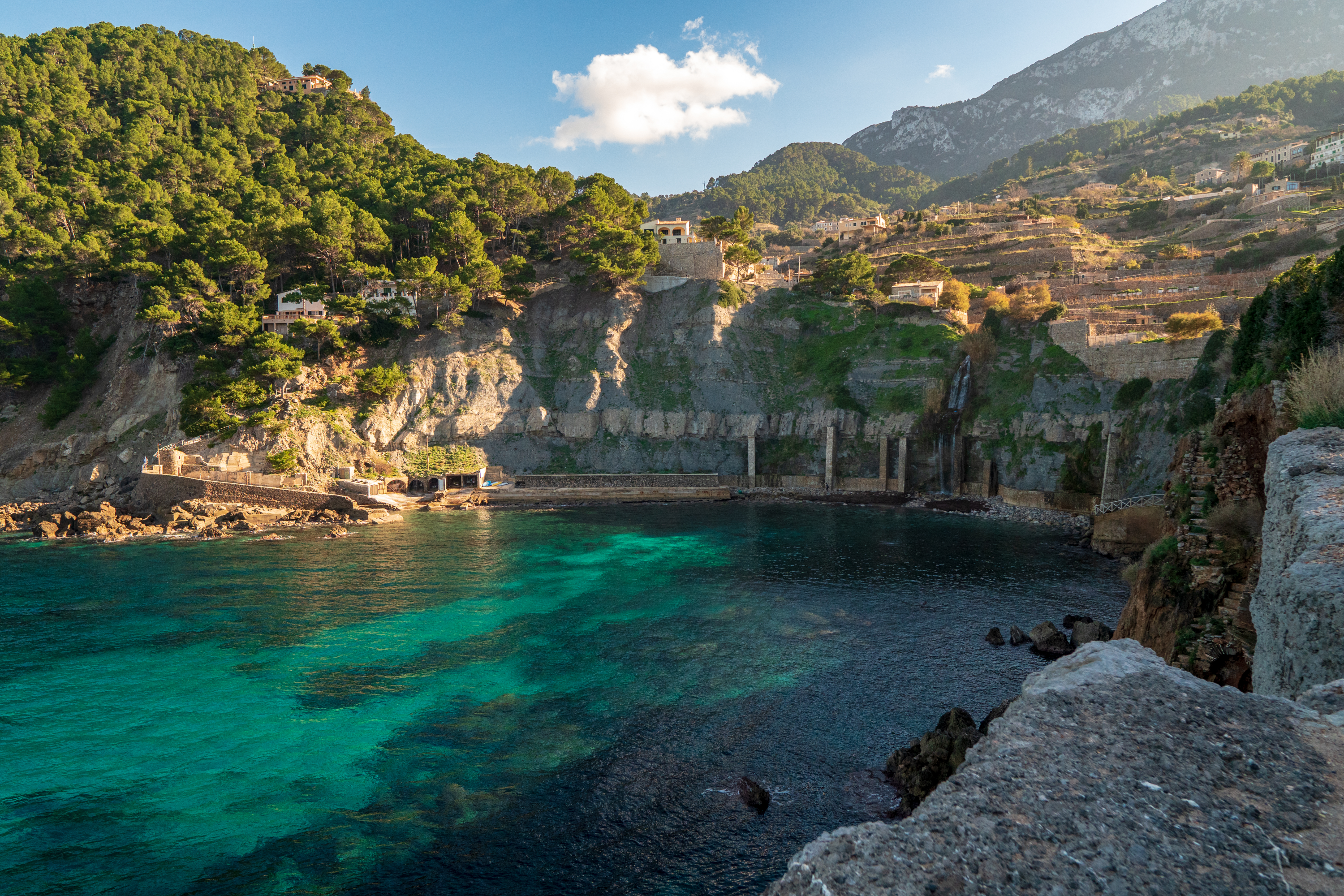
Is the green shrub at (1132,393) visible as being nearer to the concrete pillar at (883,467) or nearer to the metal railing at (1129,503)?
the metal railing at (1129,503)

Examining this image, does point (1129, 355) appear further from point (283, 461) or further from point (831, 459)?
point (283, 461)

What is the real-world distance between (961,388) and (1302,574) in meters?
57.3

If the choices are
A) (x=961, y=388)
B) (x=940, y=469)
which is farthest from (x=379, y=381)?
(x=961, y=388)

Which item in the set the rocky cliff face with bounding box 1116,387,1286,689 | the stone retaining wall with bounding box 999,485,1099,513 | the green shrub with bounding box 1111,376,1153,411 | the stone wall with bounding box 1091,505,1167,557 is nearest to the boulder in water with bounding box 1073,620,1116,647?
the rocky cliff face with bounding box 1116,387,1286,689

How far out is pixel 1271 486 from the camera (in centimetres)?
1084

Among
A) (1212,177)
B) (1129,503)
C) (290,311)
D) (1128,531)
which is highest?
(1212,177)

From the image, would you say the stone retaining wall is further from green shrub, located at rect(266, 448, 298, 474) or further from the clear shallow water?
green shrub, located at rect(266, 448, 298, 474)

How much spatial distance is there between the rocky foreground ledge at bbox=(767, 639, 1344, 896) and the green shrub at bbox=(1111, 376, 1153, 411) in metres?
48.3

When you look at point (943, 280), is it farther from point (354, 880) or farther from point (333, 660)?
point (354, 880)

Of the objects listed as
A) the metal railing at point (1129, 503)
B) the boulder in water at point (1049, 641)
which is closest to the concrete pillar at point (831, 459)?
the metal railing at point (1129, 503)

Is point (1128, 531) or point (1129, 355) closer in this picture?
point (1128, 531)

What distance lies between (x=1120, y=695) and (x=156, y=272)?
79.9 meters

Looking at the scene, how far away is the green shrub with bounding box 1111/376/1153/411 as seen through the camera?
156 feet

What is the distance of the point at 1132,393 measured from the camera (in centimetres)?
4806
